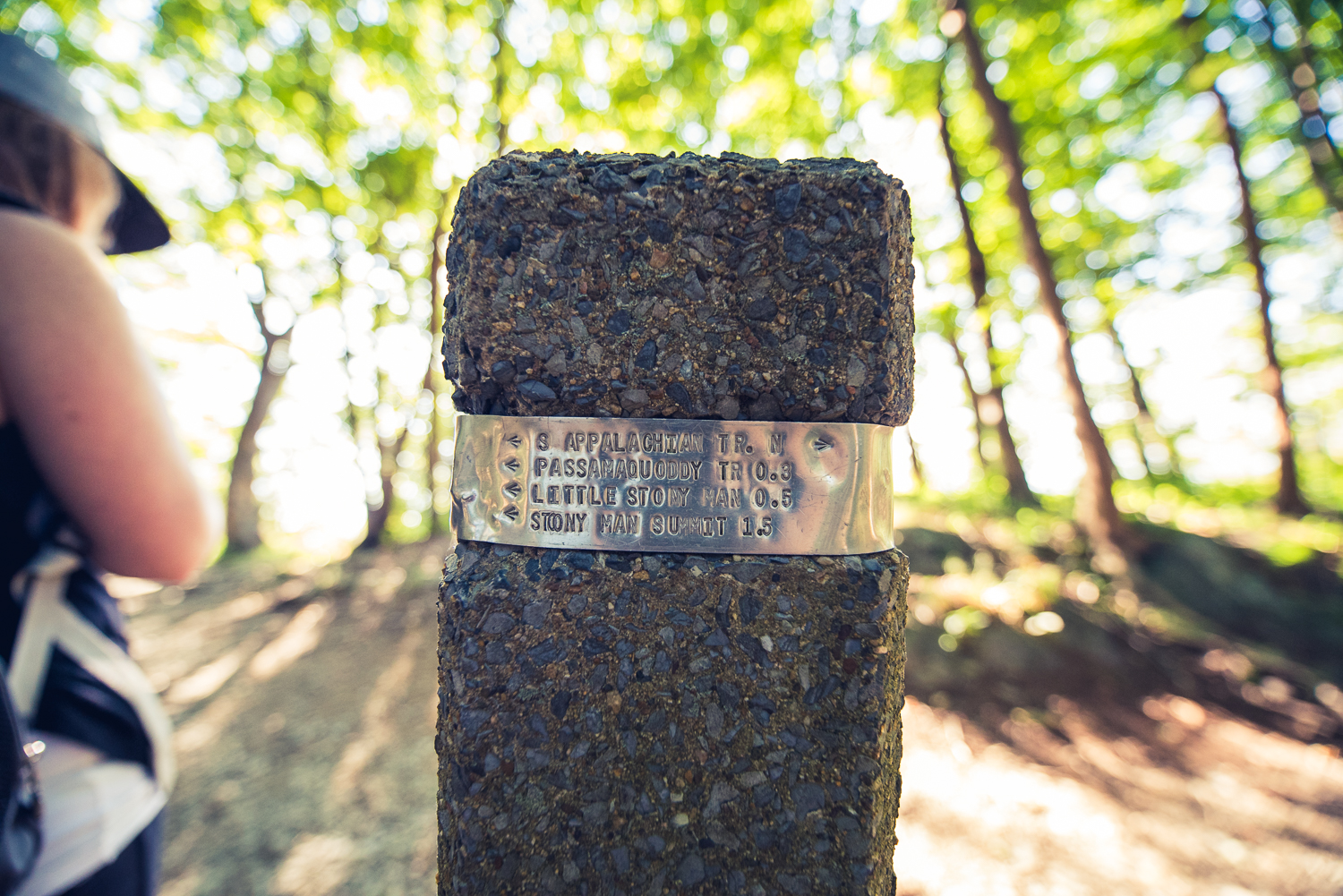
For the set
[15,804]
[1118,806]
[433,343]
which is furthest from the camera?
[433,343]

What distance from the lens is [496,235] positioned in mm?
923

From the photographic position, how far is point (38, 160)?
1122mm

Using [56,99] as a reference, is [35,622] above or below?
below

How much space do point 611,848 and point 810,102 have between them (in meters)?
10.4

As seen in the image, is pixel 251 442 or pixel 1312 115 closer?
pixel 1312 115

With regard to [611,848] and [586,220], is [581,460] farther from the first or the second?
[611,848]

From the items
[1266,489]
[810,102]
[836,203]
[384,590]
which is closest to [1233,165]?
[1266,489]

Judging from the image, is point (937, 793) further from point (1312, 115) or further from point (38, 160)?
point (1312, 115)

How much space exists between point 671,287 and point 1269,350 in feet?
35.0

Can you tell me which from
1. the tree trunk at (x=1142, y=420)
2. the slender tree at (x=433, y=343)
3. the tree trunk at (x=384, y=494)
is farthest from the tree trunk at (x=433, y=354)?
the tree trunk at (x=1142, y=420)

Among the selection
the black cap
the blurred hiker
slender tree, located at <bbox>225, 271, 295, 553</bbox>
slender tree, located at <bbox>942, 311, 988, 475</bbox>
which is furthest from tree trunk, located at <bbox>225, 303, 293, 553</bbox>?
slender tree, located at <bbox>942, 311, 988, 475</bbox>

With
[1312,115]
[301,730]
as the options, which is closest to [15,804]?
[301,730]

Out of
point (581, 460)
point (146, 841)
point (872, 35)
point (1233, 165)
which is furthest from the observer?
point (872, 35)

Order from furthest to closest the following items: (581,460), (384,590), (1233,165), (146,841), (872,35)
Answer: (872,35)
(1233,165)
(384,590)
(146,841)
(581,460)
